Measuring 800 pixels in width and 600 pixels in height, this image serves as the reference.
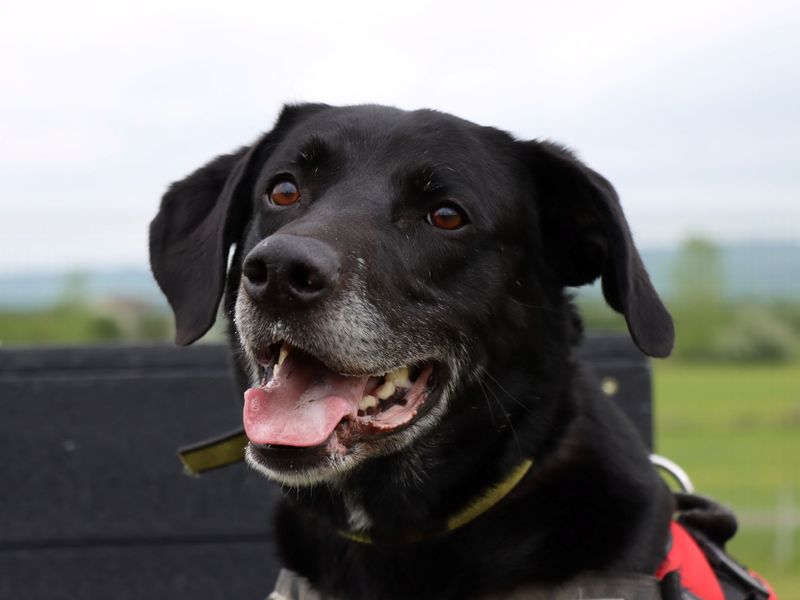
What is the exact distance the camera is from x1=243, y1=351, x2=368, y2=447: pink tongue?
2.26 metres

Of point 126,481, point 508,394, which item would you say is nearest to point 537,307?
point 508,394

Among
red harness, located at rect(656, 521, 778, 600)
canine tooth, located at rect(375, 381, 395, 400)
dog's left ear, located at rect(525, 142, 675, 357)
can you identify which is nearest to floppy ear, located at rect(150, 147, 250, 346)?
canine tooth, located at rect(375, 381, 395, 400)

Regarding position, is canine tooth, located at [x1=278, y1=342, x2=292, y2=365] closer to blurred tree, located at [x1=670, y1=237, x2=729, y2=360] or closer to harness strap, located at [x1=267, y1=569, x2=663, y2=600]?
harness strap, located at [x1=267, y1=569, x2=663, y2=600]

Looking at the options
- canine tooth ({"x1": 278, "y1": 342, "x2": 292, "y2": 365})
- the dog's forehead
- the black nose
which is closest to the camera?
the black nose

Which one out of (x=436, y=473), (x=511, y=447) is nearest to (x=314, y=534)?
(x=436, y=473)

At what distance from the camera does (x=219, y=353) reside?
12.0ft

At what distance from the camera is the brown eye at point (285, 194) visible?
264cm

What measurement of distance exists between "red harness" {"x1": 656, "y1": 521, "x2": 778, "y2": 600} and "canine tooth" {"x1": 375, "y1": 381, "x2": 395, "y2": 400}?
72cm

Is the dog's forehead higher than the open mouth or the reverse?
higher

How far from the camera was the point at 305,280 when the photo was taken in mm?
2225

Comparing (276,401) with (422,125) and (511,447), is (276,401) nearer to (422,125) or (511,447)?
(511,447)

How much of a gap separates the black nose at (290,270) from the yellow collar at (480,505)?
2.07ft

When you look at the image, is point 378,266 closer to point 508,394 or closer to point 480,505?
point 508,394

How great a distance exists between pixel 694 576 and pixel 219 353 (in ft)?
5.59
